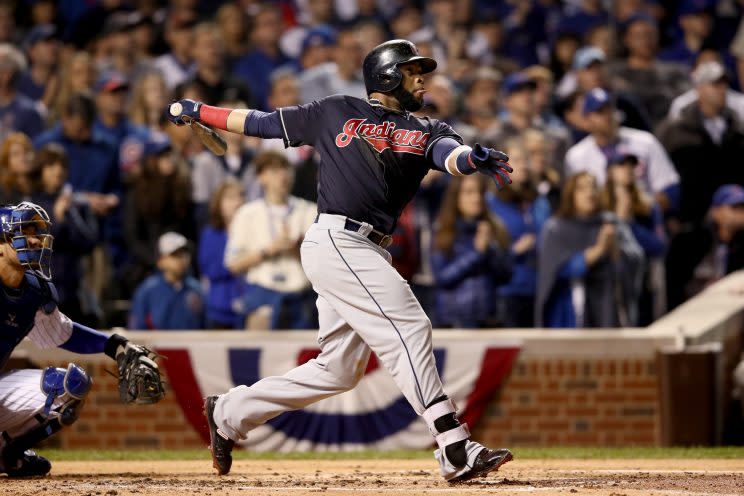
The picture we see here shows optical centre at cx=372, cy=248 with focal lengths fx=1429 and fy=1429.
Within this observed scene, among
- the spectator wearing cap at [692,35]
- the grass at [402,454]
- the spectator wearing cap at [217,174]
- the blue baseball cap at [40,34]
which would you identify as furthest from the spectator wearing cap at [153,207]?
the spectator wearing cap at [692,35]

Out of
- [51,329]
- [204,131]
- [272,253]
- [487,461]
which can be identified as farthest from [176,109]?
[272,253]

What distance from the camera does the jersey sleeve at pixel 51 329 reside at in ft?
23.2

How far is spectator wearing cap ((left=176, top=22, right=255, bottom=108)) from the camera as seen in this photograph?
12062 millimetres

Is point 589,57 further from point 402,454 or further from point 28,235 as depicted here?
point 28,235

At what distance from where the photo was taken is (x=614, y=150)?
427 inches

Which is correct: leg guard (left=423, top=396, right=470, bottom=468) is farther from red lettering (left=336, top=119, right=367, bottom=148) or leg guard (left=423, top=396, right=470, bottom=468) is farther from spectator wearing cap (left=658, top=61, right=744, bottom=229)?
spectator wearing cap (left=658, top=61, right=744, bottom=229)

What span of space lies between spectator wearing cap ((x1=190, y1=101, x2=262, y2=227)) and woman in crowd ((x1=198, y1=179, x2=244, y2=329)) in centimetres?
45

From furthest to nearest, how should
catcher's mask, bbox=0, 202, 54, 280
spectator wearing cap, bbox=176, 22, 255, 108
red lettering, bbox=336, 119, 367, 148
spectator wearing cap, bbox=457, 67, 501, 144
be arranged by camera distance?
spectator wearing cap, bbox=176, 22, 255, 108 → spectator wearing cap, bbox=457, 67, 501, 144 → catcher's mask, bbox=0, 202, 54, 280 → red lettering, bbox=336, 119, 367, 148

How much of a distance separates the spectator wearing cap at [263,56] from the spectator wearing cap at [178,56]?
471mm

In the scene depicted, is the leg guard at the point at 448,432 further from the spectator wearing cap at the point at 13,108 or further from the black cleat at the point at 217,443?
the spectator wearing cap at the point at 13,108

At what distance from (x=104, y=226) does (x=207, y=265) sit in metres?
1.14

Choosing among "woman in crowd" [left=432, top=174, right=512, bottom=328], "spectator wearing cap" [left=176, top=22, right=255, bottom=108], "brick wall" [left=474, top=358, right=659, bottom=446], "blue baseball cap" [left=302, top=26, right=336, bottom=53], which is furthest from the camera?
"blue baseball cap" [left=302, top=26, right=336, bottom=53]

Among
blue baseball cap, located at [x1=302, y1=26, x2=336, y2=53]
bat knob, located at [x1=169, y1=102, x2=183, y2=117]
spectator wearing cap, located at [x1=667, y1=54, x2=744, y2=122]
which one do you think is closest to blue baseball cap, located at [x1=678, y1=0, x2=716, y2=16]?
spectator wearing cap, located at [x1=667, y1=54, x2=744, y2=122]

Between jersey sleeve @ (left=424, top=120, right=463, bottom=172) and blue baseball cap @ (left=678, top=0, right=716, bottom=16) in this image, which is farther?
blue baseball cap @ (left=678, top=0, right=716, bottom=16)
